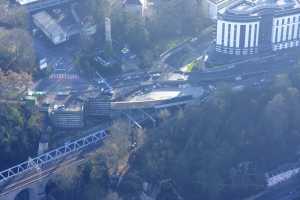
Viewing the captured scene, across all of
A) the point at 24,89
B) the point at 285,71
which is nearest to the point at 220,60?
the point at 285,71

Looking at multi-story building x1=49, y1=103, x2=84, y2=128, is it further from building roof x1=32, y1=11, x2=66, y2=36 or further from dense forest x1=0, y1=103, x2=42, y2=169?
building roof x1=32, y1=11, x2=66, y2=36

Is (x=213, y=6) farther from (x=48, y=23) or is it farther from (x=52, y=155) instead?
(x=52, y=155)

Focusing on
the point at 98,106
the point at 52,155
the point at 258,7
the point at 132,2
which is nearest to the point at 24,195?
the point at 52,155

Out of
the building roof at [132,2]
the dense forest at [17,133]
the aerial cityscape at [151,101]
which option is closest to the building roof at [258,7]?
the aerial cityscape at [151,101]

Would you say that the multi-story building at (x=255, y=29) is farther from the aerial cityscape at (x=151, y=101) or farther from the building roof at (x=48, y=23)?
the building roof at (x=48, y=23)

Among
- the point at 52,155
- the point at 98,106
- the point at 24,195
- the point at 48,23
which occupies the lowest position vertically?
the point at 24,195
